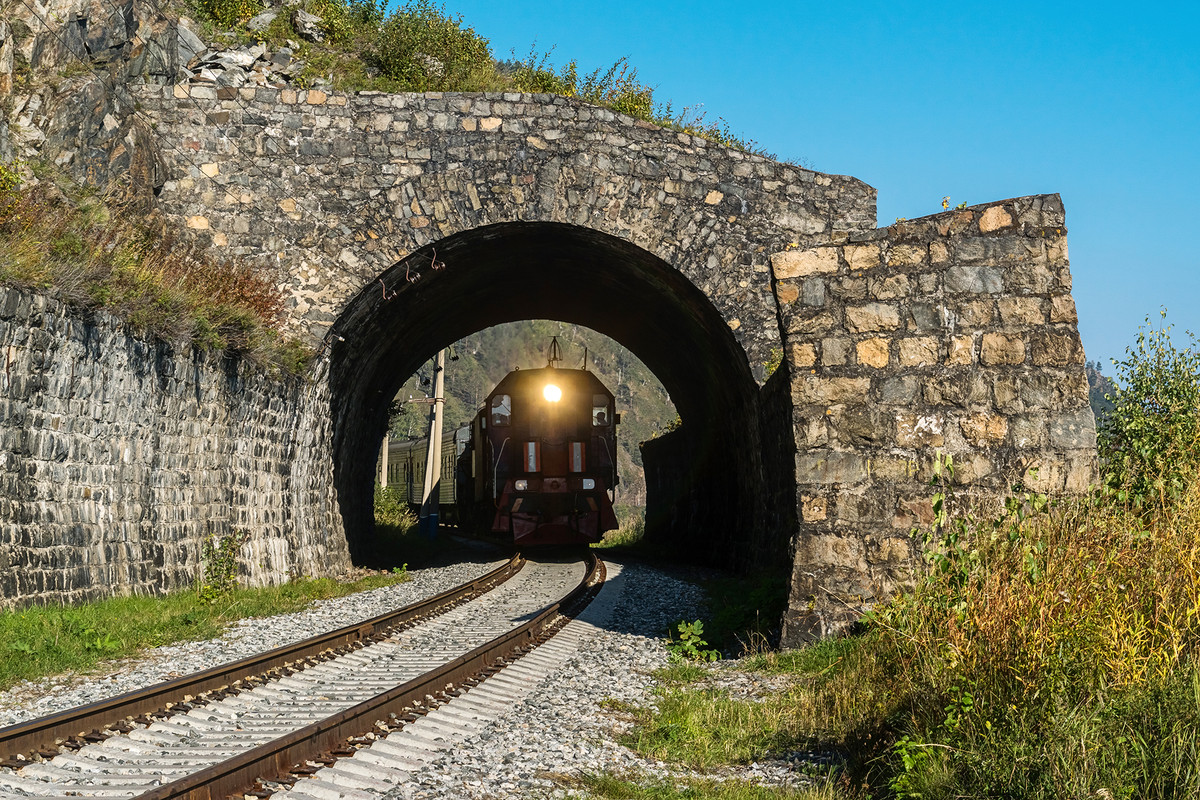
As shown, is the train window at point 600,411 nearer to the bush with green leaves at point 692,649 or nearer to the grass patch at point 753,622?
the grass patch at point 753,622

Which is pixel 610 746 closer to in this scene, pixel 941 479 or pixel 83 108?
pixel 941 479

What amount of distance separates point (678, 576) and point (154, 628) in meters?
8.79

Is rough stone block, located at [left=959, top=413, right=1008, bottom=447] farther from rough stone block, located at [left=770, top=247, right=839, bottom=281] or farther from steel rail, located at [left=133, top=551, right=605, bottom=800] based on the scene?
steel rail, located at [left=133, top=551, right=605, bottom=800]

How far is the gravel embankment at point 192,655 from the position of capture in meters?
6.01

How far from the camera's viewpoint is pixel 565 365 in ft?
418

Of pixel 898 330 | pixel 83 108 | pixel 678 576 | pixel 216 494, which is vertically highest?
pixel 83 108

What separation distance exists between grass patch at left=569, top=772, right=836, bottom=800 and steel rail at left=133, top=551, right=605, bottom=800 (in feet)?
4.20

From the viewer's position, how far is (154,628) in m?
8.44

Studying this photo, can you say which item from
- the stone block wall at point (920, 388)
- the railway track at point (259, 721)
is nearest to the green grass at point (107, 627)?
the railway track at point (259, 721)

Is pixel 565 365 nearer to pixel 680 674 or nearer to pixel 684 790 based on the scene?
pixel 680 674

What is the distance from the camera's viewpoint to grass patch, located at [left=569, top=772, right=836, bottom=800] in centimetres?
421

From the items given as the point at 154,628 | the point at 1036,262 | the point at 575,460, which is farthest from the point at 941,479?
the point at 575,460

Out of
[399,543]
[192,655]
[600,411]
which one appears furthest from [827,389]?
[399,543]

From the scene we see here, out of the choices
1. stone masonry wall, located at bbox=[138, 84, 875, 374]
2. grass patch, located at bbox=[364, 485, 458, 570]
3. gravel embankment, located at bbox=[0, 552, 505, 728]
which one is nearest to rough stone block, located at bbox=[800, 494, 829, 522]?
gravel embankment, located at bbox=[0, 552, 505, 728]
